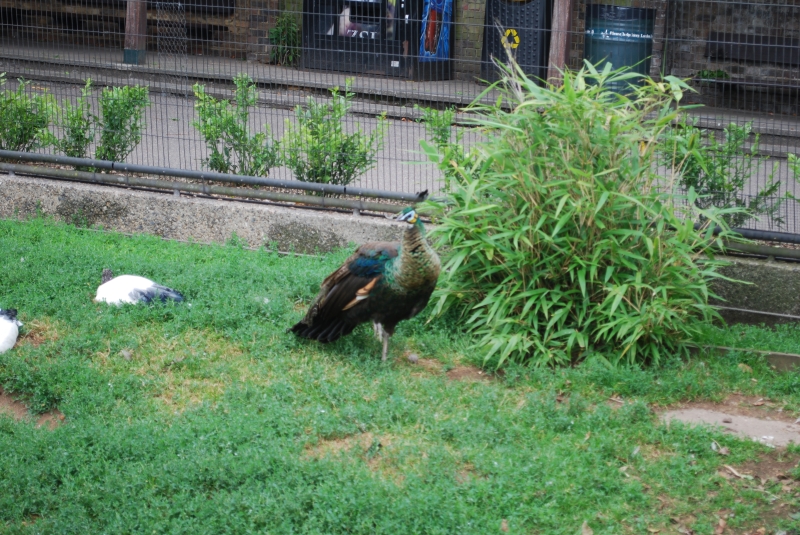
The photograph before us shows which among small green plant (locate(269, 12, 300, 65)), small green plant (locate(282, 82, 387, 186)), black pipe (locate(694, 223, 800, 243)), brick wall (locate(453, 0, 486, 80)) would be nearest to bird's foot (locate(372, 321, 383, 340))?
small green plant (locate(282, 82, 387, 186))

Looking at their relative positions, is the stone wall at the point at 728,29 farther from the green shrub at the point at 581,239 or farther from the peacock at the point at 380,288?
the peacock at the point at 380,288

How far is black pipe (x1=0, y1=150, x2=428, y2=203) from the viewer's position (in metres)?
7.66

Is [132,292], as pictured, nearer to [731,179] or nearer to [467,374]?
[467,374]

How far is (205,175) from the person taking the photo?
8.14 m

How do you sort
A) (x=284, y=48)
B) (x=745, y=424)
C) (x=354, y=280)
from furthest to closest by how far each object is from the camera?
(x=284, y=48) → (x=354, y=280) → (x=745, y=424)

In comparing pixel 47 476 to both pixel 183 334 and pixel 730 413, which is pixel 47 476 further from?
pixel 730 413

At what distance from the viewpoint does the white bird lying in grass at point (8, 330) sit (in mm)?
5781

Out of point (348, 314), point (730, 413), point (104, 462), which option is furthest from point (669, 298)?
point (104, 462)

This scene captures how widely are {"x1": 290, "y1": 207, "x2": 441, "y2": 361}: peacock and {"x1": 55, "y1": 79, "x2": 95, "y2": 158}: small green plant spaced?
411cm

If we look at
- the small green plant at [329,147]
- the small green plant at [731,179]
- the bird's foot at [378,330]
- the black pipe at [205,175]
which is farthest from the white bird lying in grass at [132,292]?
the small green plant at [731,179]

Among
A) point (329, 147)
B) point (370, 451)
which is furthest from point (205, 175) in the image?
point (370, 451)

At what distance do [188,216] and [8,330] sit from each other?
2.51 meters

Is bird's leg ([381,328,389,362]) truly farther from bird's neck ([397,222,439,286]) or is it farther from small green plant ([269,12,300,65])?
small green plant ([269,12,300,65])

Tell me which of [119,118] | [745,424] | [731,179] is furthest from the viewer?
[119,118]
